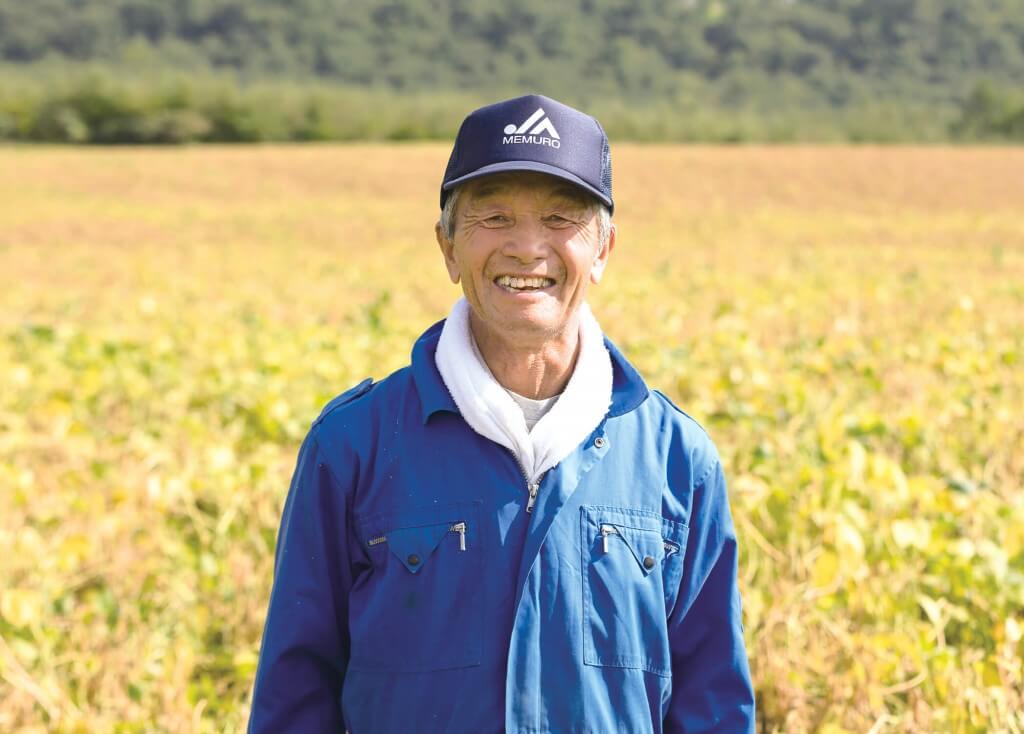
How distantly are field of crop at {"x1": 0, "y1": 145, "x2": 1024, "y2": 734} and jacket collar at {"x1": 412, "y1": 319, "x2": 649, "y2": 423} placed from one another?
110 centimetres

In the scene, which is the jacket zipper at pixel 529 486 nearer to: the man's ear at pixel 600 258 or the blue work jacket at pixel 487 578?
the blue work jacket at pixel 487 578

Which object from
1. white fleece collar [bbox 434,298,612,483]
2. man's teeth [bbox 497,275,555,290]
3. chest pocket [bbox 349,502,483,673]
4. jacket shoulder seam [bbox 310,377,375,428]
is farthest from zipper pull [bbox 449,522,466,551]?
man's teeth [bbox 497,275,555,290]

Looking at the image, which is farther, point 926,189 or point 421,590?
point 926,189

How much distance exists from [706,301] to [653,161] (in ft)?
86.0

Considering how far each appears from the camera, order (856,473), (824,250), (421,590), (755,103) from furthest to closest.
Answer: (755,103) < (824,250) < (856,473) < (421,590)

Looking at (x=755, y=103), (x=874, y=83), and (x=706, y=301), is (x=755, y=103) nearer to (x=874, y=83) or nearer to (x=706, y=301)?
(x=874, y=83)

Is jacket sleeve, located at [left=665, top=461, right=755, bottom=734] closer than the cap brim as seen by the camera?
No

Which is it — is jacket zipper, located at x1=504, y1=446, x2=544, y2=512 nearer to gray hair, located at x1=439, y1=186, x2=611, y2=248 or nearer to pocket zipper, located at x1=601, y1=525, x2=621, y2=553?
pocket zipper, located at x1=601, y1=525, x2=621, y2=553

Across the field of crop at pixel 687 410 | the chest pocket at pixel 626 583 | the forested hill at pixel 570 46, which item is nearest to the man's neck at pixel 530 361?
the chest pocket at pixel 626 583

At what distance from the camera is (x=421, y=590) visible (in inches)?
68.0

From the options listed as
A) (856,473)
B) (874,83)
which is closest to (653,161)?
(856,473)

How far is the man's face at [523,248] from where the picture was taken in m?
1.77

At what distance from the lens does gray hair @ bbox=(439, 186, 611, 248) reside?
5.97ft

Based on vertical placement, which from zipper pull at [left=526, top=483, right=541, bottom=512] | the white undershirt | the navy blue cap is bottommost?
zipper pull at [left=526, top=483, right=541, bottom=512]
